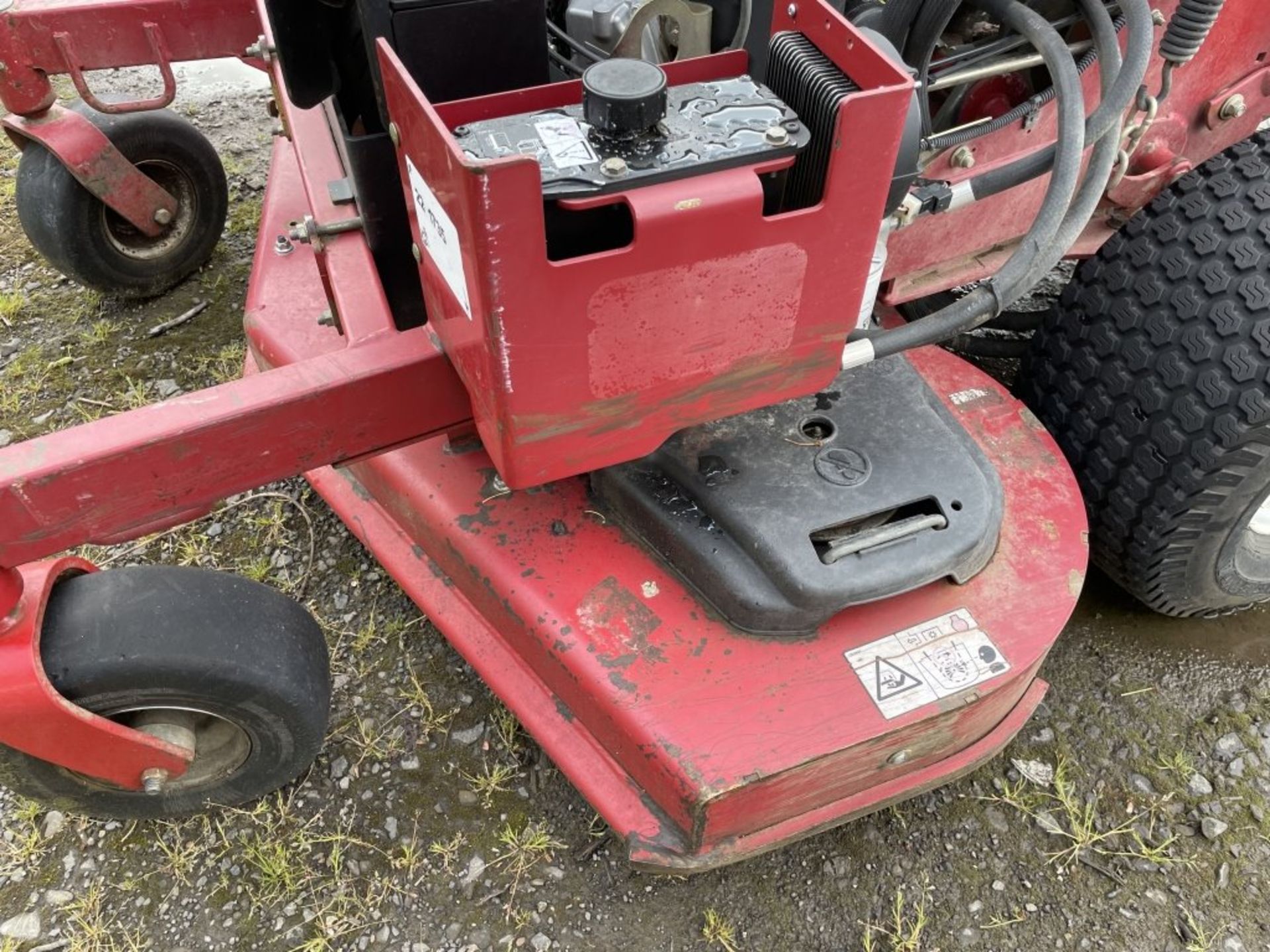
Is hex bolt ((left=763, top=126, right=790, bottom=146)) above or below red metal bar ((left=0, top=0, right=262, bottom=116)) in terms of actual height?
above

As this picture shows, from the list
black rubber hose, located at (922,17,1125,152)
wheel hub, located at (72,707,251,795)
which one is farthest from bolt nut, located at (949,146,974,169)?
wheel hub, located at (72,707,251,795)

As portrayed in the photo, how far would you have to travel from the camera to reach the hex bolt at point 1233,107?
1566mm

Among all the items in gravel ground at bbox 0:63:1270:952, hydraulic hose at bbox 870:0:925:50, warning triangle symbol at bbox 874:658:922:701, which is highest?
hydraulic hose at bbox 870:0:925:50

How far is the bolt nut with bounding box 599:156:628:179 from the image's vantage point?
0.85 m

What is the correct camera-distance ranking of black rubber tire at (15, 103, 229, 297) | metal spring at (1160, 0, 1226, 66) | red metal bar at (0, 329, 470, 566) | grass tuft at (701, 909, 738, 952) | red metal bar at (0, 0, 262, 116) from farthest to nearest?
black rubber tire at (15, 103, 229, 297), red metal bar at (0, 0, 262, 116), grass tuft at (701, 909, 738, 952), metal spring at (1160, 0, 1226, 66), red metal bar at (0, 329, 470, 566)

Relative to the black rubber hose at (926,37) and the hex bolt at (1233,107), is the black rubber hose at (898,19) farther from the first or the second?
the hex bolt at (1233,107)

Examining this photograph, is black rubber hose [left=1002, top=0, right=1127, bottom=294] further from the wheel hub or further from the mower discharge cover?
the wheel hub

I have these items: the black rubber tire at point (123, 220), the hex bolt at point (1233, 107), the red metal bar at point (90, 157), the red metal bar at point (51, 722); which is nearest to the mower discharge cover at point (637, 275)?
the red metal bar at point (51, 722)

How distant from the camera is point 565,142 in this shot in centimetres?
89

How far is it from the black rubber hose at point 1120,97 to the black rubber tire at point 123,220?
173 centimetres

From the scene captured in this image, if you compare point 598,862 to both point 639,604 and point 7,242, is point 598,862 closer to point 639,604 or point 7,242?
point 639,604

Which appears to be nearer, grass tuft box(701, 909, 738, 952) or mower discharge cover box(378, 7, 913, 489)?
mower discharge cover box(378, 7, 913, 489)

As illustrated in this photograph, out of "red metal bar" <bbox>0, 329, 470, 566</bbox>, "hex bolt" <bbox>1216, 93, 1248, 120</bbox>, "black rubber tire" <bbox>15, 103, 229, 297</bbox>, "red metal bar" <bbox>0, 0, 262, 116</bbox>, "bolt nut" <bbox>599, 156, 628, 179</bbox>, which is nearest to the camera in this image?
"bolt nut" <bbox>599, 156, 628, 179</bbox>

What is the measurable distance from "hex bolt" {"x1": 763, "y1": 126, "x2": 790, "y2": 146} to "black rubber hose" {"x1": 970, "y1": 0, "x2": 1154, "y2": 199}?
0.42 metres
